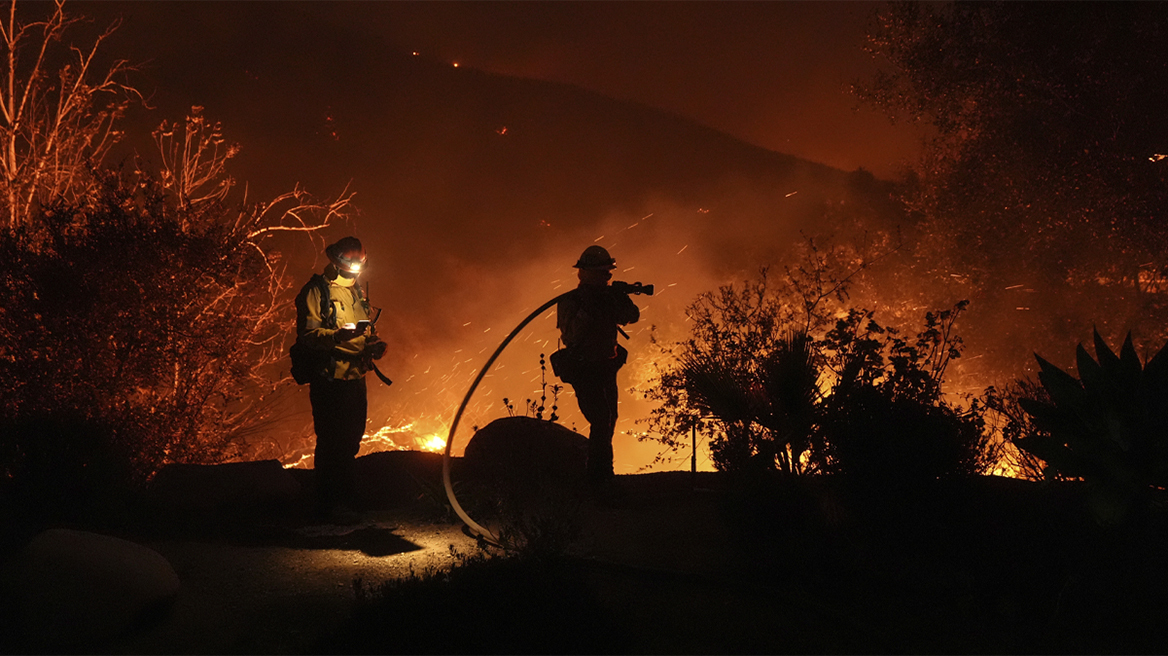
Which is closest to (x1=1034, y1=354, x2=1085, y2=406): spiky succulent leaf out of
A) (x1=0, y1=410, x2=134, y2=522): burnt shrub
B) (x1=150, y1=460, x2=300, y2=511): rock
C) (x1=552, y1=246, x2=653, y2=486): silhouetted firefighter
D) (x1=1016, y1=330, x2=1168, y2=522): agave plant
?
(x1=1016, y1=330, x2=1168, y2=522): agave plant

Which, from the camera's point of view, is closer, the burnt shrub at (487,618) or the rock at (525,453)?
the burnt shrub at (487,618)

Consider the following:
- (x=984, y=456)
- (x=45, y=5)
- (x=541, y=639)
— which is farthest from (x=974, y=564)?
(x=45, y=5)

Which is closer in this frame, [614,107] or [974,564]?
[974,564]

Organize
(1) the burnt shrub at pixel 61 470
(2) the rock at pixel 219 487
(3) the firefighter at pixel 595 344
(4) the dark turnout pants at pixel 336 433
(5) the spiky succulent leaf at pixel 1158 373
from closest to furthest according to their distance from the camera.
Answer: (5) the spiky succulent leaf at pixel 1158 373, (1) the burnt shrub at pixel 61 470, (4) the dark turnout pants at pixel 336 433, (2) the rock at pixel 219 487, (3) the firefighter at pixel 595 344

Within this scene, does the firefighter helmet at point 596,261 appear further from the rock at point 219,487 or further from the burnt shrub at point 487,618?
the rock at point 219,487

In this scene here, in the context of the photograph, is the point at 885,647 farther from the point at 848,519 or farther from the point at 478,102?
the point at 478,102

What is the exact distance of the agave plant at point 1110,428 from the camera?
5.02 metres

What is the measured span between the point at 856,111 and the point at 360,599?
15.8 m

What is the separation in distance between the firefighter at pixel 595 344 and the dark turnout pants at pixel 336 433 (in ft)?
6.67

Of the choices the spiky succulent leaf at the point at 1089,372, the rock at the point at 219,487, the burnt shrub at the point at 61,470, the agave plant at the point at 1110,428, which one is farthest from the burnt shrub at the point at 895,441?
the burnt shrub at the point at 61,470

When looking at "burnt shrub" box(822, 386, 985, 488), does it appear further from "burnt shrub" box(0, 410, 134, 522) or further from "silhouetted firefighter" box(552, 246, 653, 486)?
"burnt shrub" box(0, 410, 134, 522)

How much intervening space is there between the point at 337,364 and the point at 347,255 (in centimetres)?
101

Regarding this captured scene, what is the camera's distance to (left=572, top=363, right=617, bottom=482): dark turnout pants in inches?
309

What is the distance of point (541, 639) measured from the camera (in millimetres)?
4348
